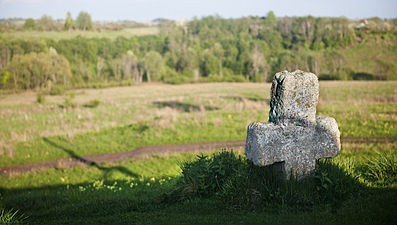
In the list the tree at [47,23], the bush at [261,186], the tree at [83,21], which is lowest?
the bush at [261,186]

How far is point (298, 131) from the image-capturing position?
7340mm

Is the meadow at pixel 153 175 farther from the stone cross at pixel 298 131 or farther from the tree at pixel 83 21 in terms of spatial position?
the tree at pixel 83 21

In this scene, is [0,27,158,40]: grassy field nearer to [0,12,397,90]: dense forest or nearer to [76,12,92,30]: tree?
[0,12,397,90]: dense forest

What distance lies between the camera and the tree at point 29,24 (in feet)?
258

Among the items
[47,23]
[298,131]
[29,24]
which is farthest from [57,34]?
[298,131]

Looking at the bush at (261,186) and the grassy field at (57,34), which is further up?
the grassy field at (57,34)

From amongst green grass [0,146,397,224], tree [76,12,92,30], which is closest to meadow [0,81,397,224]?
green grass [0,146,397,224]

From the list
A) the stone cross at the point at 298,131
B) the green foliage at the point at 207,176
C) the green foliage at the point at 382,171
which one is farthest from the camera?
the green foliage at the point at 207,176

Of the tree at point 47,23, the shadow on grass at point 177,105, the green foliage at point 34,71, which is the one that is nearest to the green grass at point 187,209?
the shadow on grass at point 177,105

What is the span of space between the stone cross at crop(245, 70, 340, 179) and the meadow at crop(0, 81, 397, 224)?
22.1 inches

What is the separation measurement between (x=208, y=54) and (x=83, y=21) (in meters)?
47.5

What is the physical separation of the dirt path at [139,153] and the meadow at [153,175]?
2.59 ft

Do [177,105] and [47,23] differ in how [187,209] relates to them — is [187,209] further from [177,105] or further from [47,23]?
[47,23]

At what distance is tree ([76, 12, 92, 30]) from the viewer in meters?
117
